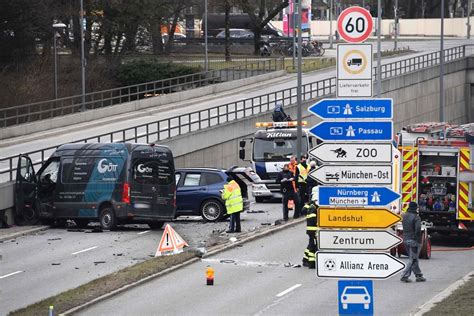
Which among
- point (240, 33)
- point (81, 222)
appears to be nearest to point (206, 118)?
point (81, 222)

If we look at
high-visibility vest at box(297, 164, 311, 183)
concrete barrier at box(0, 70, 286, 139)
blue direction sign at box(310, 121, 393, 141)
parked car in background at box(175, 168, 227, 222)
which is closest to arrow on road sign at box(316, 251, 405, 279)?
blue direction sign at box(310, 121, 393, 141)

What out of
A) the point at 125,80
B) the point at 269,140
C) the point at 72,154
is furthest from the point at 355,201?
the point at 125,80

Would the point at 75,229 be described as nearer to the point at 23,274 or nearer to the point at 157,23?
the point at 23,274

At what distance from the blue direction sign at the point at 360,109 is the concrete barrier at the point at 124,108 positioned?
38.4 metres

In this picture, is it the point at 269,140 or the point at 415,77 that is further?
the point at 415,77

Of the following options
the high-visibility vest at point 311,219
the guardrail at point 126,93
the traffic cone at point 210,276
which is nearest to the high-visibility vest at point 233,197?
the high-visibility vest at point 311,219

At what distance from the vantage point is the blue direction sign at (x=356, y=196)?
11625mm

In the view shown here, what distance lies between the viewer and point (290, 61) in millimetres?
79188

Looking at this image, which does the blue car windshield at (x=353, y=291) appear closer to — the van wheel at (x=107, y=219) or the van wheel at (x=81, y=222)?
the van wheel at (x=107, y=219)

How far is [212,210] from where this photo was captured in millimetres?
31828

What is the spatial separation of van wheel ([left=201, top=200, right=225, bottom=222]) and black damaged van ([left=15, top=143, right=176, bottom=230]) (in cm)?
139

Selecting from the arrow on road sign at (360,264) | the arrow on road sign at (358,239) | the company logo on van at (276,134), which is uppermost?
the arrow on road sign at (358,239)

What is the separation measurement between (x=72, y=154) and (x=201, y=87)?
33.8 meters

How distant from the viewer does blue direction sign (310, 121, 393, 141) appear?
459 inches
